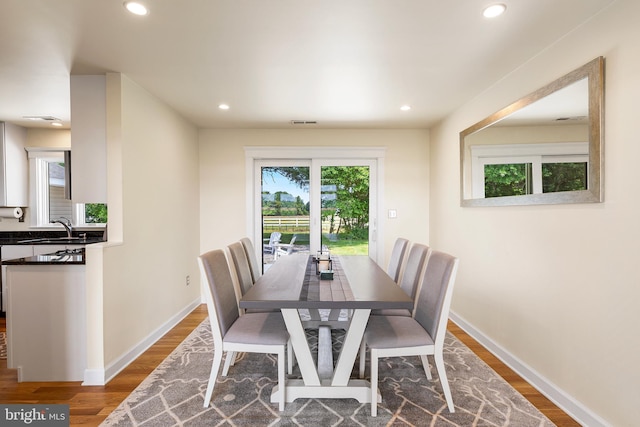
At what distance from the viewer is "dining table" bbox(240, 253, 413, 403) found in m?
1.80

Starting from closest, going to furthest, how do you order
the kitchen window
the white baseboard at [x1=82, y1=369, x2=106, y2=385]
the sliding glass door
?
the white baseboard at [x1=82, y1=369, x2=106, y2=385], the kitchen window, the sliding glass door

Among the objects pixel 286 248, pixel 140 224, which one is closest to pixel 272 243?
pixel 286 248

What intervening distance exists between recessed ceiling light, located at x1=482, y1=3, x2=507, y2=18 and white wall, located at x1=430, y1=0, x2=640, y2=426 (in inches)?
22.0

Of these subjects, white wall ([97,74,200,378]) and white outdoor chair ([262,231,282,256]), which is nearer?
white wall ([97,74,200,378])

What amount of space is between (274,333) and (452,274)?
1.16 metres

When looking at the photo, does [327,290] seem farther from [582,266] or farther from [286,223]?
[286,223]

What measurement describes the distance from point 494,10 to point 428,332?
6.34 feet

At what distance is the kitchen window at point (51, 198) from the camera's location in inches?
171

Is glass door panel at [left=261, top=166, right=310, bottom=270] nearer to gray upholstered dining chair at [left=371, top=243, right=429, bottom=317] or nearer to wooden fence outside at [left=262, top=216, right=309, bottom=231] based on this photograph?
wooden fence outside at [left=262, top=216, right=309, bottom=231]

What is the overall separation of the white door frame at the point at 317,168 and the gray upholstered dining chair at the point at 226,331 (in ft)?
7.56

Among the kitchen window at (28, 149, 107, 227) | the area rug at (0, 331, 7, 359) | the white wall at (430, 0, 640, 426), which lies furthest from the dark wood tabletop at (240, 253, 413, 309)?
the kitchen window at (28, 149, 107, 227)

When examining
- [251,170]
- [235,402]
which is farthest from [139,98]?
[235,402]

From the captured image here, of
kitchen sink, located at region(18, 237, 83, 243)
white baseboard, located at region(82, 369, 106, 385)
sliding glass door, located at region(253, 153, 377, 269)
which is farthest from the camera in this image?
sliding glass door, located at region(253, 153, 377, 269)

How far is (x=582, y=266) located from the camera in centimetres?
193
